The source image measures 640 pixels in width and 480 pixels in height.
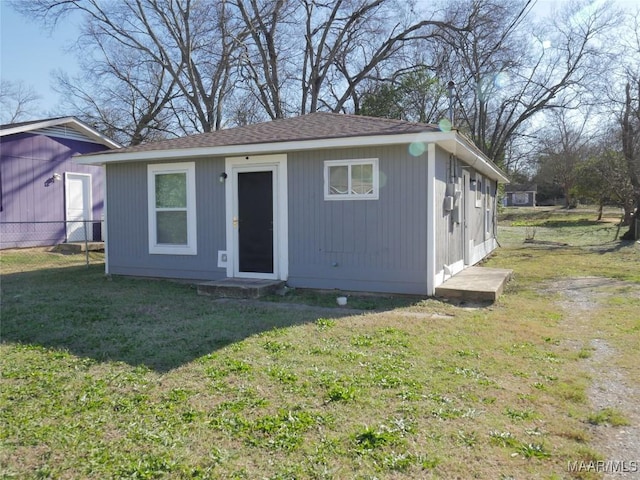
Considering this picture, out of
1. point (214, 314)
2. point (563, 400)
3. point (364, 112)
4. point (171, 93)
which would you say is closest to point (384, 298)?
point (214, 314)

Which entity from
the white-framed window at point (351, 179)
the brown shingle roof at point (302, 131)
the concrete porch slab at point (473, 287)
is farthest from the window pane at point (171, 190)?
the concrete porch slab at point (473, 287)

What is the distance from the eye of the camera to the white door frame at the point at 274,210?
733 cm

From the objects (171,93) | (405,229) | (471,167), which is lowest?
(405,229)

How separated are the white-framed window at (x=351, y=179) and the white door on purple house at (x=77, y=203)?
9323mm

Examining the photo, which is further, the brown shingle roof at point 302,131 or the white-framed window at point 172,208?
the white-framed window at point 172,208

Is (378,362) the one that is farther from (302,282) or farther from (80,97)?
(80,97)

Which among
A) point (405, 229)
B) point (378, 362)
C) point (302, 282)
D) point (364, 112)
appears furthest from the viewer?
point (364, 112)

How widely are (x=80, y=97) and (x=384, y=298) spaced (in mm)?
24910

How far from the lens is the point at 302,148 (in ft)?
22.6

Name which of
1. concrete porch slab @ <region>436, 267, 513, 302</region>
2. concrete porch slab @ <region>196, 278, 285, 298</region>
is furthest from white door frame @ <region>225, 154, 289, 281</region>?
concrete porch slab @ <region>436, 267, 513, 302</region>

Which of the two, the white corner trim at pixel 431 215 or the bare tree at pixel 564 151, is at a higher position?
the bare tree at pixel 564 151

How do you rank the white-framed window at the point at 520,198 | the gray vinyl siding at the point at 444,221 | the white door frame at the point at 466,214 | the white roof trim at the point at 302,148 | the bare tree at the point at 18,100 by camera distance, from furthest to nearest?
the white-framed window at the point at 520,198
the bare tree at the point at 18,100
the white door frame at the point at 466,214
the gray vinyl siding at the point at 444,221
the white roof trim at the point at 302,148

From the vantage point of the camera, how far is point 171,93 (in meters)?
24.8

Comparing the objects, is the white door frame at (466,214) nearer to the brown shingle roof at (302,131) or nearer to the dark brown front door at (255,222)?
the brown shingle roof at (302,131)
